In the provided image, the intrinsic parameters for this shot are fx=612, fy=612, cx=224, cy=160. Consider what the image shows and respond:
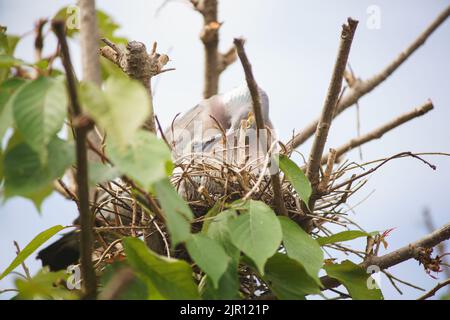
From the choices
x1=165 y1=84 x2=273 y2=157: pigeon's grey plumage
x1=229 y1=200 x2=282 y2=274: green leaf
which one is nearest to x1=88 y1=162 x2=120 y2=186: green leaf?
x1=229 y1=200 x2=282 y2=274: green leaf

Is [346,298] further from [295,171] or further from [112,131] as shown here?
[112,131]

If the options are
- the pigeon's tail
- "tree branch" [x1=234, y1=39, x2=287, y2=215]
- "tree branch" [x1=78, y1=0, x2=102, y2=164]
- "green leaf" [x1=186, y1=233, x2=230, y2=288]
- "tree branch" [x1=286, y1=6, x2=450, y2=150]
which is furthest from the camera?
"tree branch" [x1=286, y1=6, x2=450, y2=150]

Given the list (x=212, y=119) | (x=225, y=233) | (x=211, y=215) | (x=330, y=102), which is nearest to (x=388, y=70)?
(x=212, y=119)

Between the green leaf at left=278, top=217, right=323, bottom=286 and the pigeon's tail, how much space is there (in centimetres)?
134

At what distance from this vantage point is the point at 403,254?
227cm

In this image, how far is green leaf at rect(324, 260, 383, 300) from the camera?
2039mm

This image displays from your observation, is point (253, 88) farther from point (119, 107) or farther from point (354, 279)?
point (354, 279)

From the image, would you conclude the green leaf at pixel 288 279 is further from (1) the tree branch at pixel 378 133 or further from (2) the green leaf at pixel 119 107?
(1) the tree branch at pixel 378 133

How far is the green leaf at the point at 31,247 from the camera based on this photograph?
6.71 ft

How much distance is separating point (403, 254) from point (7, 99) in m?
1.50

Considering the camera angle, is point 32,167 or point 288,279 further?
point 288,279

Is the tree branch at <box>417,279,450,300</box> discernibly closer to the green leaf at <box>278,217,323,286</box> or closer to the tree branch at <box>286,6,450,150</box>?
the green leaf at <box>278,217,323,286</box>

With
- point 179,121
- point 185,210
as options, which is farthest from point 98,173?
point 179,121
